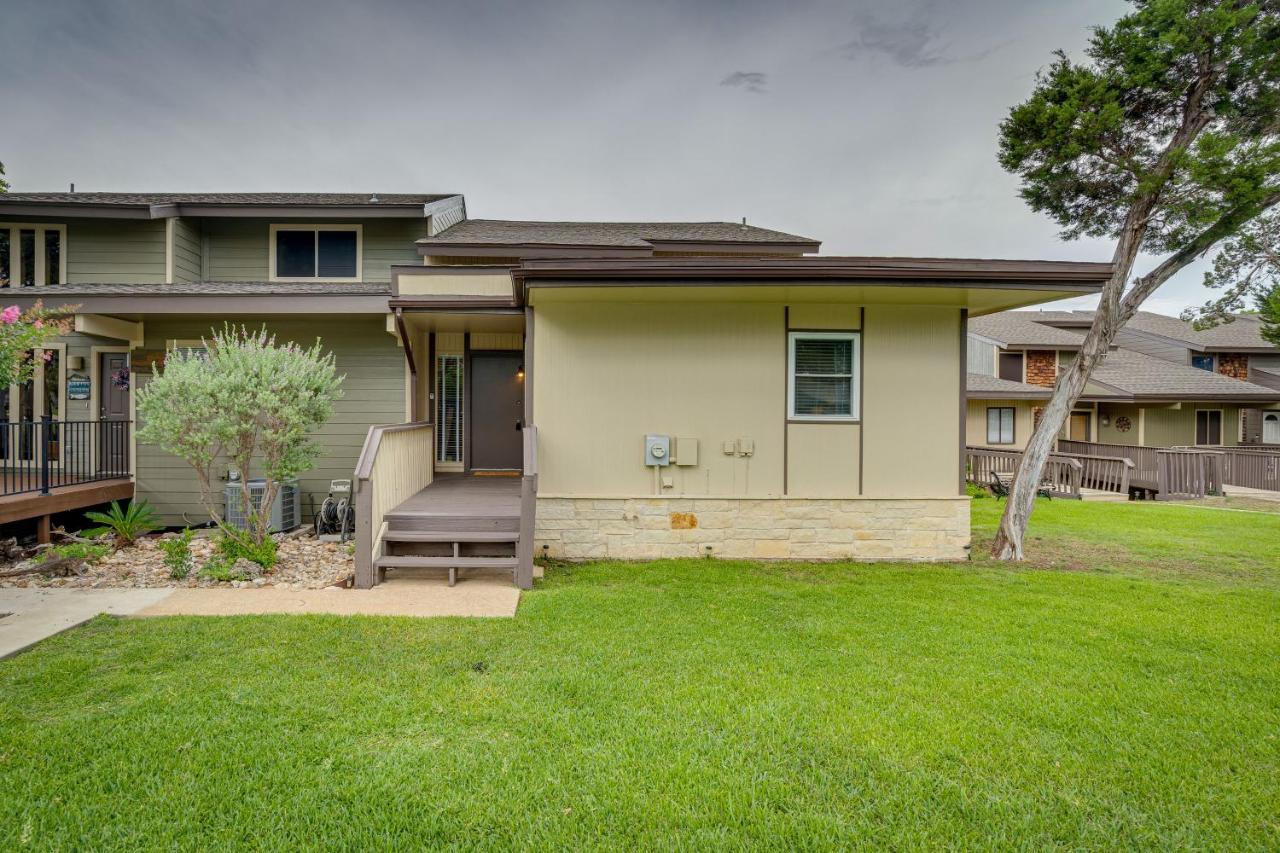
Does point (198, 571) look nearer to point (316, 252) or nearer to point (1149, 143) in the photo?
point (316, 252)

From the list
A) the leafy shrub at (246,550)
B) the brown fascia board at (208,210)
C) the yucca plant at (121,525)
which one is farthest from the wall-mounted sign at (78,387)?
the leafy shrub at (246,550)

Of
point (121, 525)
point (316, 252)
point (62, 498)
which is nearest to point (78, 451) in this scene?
point (62, 498)

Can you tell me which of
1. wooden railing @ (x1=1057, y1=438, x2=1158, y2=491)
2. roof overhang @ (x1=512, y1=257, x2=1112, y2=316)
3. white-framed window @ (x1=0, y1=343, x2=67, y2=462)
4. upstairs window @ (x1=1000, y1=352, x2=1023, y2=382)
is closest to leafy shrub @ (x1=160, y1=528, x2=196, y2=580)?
roof overhang @ (x1=512, y1=257, x2=1112, y2=316)

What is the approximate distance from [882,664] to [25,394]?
42.0ft

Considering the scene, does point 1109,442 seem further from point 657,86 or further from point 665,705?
point 665,705

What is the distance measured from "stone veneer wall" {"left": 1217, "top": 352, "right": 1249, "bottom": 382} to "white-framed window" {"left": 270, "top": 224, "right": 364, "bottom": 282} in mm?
29541

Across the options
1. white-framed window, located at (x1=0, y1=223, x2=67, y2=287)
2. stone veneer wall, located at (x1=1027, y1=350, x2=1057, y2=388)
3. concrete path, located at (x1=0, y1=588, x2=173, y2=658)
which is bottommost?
concrete path, located at (x1=0, y1=588, x2=173, y2=658)

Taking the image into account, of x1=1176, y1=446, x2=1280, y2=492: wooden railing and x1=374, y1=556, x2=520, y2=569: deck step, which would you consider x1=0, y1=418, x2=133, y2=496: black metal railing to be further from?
x1=1176, y1=446, x2=1280, y2=492: wooden railing

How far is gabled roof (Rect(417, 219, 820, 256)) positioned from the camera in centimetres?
909

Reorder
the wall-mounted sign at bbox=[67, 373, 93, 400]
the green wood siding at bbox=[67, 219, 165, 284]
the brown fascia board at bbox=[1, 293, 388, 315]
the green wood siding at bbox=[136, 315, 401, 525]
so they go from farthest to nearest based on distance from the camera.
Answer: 1. the green wood siding at bbox=[67, 219, 165, 284]
2. the wall-mounted sign at bbox=[67, 373, 93, 400]
3. the green wood siding at bbox=[136, 315, 401, 525]
4. the brown fascia board at bbox=[1, 293, 388, 315]

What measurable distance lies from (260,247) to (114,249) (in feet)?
7.33

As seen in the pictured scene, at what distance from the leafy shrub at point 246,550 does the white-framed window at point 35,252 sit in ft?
23.7

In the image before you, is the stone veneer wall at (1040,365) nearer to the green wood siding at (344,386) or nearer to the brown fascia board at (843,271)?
the brown fascia board at (843,271)

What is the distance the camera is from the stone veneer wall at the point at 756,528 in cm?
647
